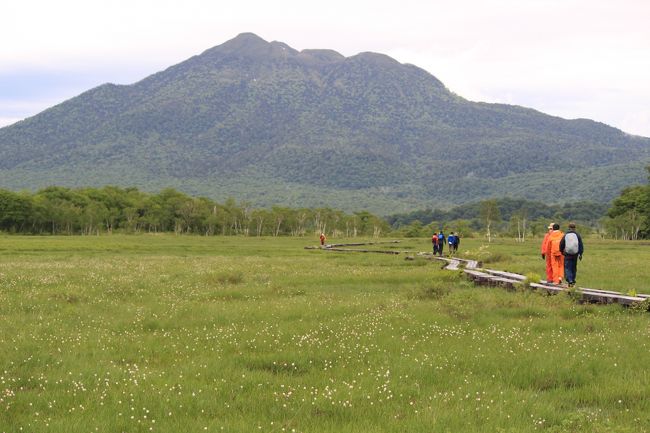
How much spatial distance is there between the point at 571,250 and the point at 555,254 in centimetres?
124

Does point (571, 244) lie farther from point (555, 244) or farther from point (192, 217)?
→ point (192, 217)

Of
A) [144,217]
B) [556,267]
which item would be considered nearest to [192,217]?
[144,217]

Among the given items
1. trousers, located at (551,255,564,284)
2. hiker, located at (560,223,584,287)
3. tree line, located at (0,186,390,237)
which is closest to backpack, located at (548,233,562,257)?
trousers, located at (551,255,564,284)

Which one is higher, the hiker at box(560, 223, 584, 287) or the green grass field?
the hiker at box(560, 223, 584, 287)

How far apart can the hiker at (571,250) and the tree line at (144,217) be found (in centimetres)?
12829

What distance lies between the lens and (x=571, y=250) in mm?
22969

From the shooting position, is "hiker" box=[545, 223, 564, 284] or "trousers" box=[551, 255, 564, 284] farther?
"trousers" box=[551, 255, 564, 284]

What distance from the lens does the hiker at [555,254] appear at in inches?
945

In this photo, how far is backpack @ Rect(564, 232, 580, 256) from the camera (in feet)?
74.7

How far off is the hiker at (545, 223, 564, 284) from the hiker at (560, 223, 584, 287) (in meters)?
0.53

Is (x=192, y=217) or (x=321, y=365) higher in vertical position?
(x=192, y=217)

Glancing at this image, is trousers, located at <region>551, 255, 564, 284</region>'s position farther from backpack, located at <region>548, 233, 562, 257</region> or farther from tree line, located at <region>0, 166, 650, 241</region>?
tree line, located at <region>0, 166, 650, 241</region>

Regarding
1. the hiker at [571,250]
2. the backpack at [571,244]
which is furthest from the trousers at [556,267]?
the backpack at [571,244]

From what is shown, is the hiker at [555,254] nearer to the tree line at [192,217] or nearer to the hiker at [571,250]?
the hiker at [571,250]
